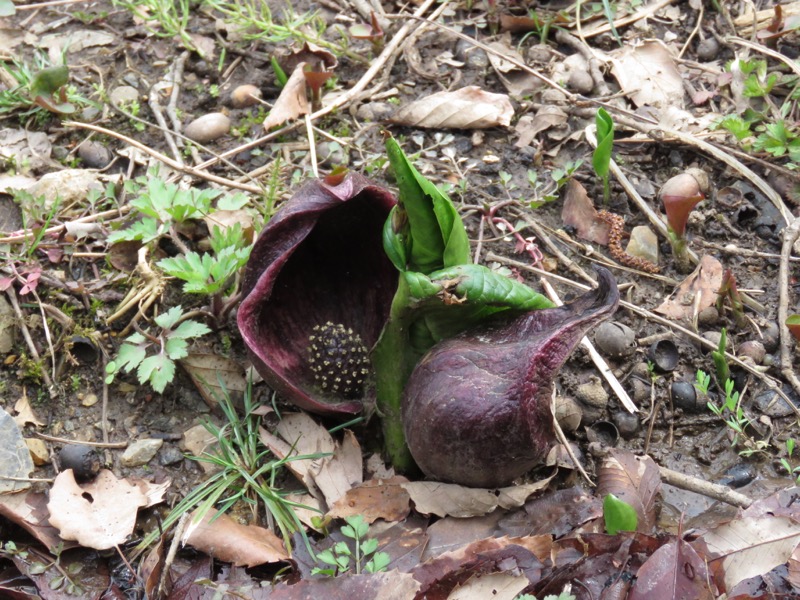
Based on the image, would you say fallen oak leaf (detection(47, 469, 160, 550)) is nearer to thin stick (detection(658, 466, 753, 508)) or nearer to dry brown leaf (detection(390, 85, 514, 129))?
thin stick (detection(658, 466, 753, 508))

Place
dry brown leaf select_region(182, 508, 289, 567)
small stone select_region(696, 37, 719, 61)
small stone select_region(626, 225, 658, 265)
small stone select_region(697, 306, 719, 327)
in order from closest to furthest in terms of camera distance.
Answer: dry brown leaf select_region(182, 508, 289, 567) → small stone select_region(697, 306, 719, 327) → small stone select_region(626, 225, 658, 265) → small stone select_region(696, 37, 719, 61)

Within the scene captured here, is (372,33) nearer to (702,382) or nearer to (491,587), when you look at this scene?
(702,382)

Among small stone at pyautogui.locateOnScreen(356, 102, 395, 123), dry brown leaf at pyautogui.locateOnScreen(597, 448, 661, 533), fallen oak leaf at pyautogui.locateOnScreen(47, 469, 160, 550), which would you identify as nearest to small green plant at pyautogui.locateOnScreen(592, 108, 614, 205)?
small stone at pyautogui.locateOnScreen(356, 102, 395, 123)

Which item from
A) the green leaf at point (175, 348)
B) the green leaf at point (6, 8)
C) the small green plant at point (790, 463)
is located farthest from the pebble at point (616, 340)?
the green leaf at point (6, 8)

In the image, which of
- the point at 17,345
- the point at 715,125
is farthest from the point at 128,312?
the point at 715,125

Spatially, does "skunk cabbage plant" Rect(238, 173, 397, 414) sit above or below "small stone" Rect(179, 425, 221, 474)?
above
